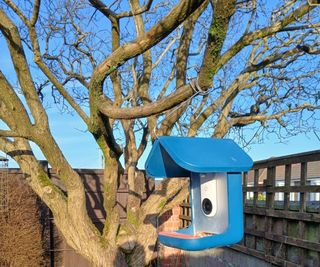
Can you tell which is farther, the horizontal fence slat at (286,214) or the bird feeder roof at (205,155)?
the horizontal fence slat at (286,214)

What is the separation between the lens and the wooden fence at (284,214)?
404 cm

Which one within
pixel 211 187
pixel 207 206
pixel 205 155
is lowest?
pixel 207 206

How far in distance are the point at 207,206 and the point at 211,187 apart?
0.40ft

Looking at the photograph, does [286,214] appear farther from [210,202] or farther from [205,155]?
[205,155]

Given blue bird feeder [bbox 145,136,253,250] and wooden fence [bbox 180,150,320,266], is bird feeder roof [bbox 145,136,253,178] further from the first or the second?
wooden fence [bbox 180,150,320,266]

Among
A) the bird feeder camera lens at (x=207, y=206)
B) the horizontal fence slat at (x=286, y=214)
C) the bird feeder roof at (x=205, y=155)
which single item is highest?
the bird feeder roof at (x=205, y=155)

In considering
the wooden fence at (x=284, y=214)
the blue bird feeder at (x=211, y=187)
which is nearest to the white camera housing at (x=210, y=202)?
the blue bird feeder at (x=211, y=187)

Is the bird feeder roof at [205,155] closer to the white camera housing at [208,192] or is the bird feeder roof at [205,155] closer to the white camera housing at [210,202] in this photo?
the white camera housing at [210,202]

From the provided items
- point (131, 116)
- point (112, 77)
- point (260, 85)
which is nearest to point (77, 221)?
point (112, 77)

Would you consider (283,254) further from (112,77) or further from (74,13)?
(74,13)

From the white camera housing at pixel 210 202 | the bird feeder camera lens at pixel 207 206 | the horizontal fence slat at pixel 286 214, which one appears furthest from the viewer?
the horizontal fence slat at pixel 286 214

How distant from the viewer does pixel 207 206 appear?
7.84 feet

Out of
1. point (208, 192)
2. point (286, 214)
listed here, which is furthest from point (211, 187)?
point (286, 214)

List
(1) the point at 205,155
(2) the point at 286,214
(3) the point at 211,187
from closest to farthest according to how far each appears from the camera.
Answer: (1) the point at 205,155, (3) the point at 211,187, (2) the point at 286,214
